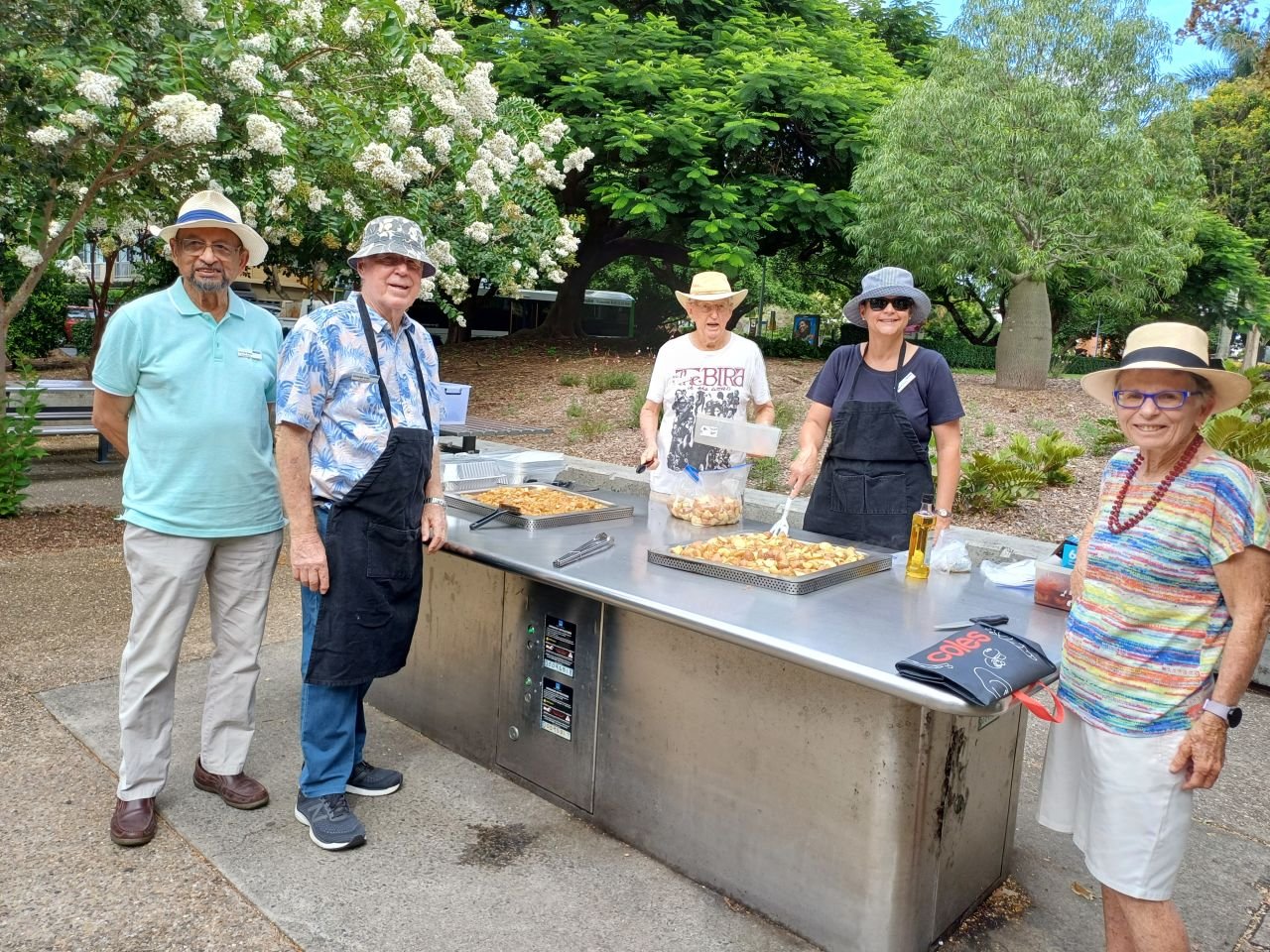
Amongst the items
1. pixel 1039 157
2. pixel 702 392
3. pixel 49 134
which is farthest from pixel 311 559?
pixel 1039 157

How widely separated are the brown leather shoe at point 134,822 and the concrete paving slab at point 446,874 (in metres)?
0.06

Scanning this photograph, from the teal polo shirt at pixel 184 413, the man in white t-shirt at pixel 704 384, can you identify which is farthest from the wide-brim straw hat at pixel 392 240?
the man in white t-shirt at pixel 704 384

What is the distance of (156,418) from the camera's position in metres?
3.03

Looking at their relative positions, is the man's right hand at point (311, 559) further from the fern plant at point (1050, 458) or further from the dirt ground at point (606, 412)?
the fern plant at point (1050, 458)

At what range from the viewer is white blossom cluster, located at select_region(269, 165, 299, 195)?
681cm

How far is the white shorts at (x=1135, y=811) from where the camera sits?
2.15 metres

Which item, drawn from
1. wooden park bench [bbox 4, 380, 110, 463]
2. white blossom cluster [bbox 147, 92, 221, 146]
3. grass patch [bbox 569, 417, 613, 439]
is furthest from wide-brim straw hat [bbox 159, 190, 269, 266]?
wooden park bench [bbox 4, 380, 110, 463]

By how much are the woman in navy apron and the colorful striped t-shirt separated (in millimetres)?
1414

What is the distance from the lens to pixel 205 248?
3.08 m

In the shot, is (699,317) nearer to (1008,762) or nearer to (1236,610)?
(1008,762)

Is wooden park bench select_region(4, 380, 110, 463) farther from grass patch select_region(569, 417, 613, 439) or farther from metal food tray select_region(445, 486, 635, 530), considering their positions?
metal food tray select_region(445, 486, 635, 530)

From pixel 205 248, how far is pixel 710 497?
82.2 inches

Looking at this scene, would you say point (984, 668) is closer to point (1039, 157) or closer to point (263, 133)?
point (263, 133)

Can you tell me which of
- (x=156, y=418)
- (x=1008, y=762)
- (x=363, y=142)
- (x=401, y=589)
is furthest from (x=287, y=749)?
(x=363, y=142)
